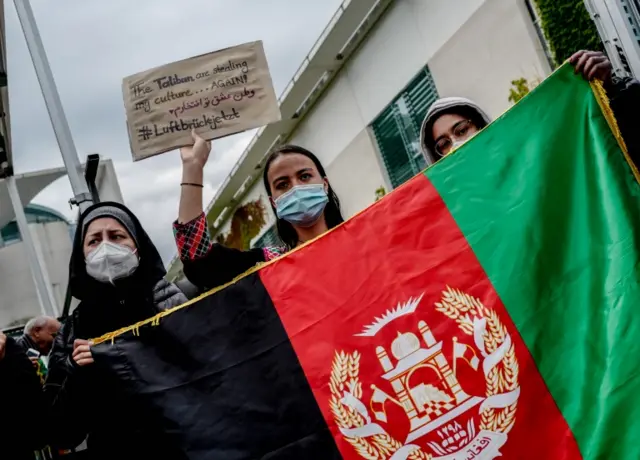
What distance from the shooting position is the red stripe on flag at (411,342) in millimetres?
1928

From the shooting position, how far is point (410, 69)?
9.59 meters

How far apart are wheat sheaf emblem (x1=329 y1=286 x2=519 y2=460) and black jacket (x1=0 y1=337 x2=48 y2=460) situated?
107cm

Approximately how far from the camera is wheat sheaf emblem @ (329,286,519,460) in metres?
1.94

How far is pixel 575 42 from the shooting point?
6816mm

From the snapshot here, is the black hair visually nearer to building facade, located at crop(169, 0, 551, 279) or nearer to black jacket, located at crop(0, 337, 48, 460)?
black jacket, located at crop(0, 337, 48, 460)

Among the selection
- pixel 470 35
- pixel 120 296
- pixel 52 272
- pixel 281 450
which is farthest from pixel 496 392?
pixel 52 272

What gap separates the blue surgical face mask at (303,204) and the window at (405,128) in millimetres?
6867

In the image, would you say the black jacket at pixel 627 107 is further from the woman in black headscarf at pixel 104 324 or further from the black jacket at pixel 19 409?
the black jacket at pixel 19 409

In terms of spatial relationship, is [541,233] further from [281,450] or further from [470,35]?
[470,35]

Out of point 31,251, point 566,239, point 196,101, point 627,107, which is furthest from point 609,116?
point 31,251

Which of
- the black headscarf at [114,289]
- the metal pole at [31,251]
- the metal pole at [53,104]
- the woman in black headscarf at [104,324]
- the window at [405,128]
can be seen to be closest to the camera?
the woman in black headscarf at [104,324]

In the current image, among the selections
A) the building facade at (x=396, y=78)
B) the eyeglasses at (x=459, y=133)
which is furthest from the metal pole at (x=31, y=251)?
the eyeglasses at (x=459, y=133)

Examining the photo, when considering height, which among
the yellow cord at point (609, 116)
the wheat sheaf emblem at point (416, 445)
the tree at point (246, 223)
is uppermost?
the tree at point (246, 223)

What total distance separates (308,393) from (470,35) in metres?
6.99
